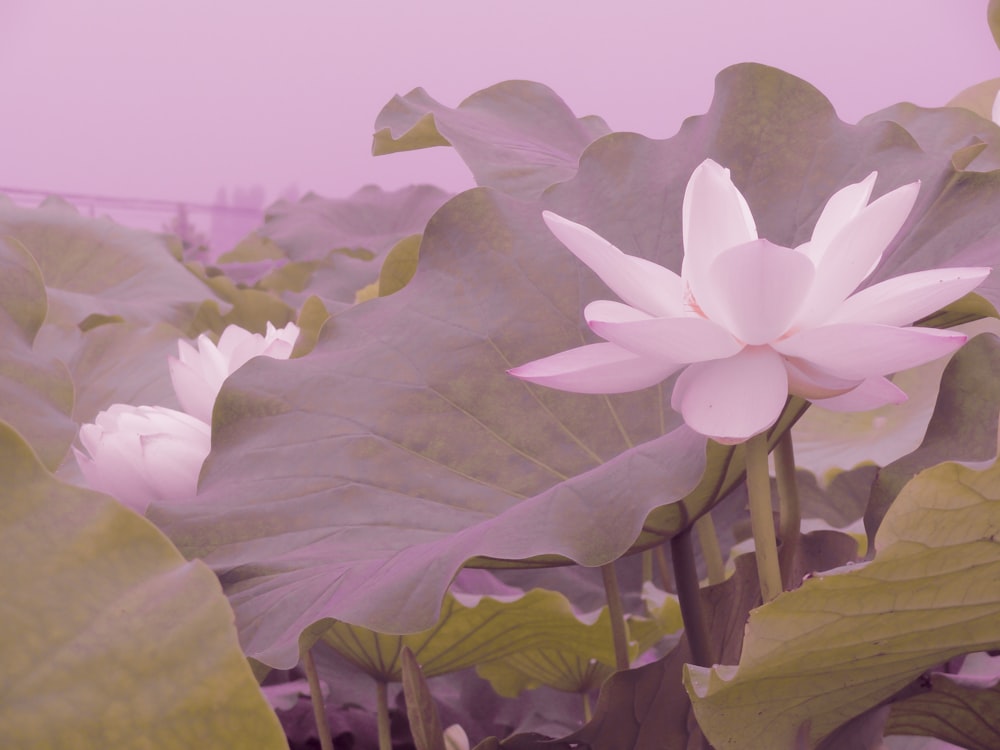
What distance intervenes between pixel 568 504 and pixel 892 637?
0.44 ft

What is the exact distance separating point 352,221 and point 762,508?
6.78ft

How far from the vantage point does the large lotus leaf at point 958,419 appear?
0.48 meters

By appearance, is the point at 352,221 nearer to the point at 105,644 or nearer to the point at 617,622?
the point at 617,622

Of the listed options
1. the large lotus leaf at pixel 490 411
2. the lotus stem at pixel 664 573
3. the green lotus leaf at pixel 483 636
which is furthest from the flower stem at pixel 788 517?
the lotus stem at pixel 664 573

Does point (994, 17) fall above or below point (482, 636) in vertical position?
above

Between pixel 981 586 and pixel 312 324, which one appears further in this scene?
pixel 312 324

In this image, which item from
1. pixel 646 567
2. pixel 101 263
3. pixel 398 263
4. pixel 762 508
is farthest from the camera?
pixel 101 263

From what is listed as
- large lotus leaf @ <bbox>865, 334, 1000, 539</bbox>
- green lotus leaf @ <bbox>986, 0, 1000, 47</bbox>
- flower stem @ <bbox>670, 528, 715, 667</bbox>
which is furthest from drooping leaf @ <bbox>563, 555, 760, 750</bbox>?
green lotus leaf @ <bbox>986, 0, 1000, 47</bbox>

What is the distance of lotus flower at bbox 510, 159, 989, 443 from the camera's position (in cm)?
37

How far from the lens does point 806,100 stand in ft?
1.98

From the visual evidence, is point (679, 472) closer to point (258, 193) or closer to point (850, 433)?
point (850, 433)

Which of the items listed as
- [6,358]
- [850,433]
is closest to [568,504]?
[6,358]

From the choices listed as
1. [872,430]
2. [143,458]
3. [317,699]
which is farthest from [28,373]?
[872,430]

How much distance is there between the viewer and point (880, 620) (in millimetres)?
347
